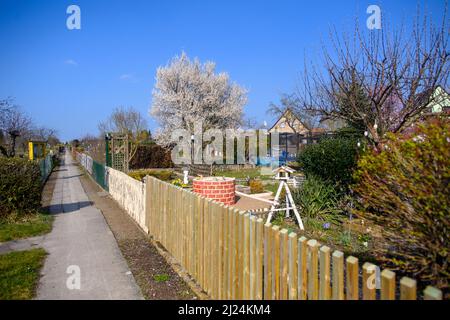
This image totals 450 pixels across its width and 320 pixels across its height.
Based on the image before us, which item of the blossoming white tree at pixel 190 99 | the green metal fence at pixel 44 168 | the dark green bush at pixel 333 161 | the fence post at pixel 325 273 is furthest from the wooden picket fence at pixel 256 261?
the blossoming white tree at pixel 190 99

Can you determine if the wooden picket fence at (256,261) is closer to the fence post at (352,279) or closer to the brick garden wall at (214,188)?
the fence post at (352,279)

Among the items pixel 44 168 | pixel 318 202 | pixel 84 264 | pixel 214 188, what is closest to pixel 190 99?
pixel 44 168

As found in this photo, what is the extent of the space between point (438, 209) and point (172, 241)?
12.7 feet

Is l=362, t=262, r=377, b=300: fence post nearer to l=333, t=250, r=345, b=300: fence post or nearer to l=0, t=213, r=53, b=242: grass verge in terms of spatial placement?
l=333, t=250, r=345, b=300: fence post

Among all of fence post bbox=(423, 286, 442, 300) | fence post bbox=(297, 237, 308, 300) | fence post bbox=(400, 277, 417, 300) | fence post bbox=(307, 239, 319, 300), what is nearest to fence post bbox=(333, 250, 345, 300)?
fence post bbox=(307, 239, 319, 300)

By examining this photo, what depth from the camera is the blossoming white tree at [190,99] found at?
84.9ft

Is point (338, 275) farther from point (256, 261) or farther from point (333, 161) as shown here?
point (333, 161)

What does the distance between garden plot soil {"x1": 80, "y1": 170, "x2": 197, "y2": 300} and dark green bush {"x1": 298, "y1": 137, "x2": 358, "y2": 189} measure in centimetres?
467

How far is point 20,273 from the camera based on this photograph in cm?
445

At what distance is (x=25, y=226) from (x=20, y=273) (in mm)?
3298

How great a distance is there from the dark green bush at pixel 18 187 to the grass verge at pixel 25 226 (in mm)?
227

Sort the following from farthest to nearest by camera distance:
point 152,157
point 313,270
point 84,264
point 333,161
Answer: point 152,157
point 333,161
point 84,264
point 313,270

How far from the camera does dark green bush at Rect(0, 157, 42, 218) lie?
762 cm
